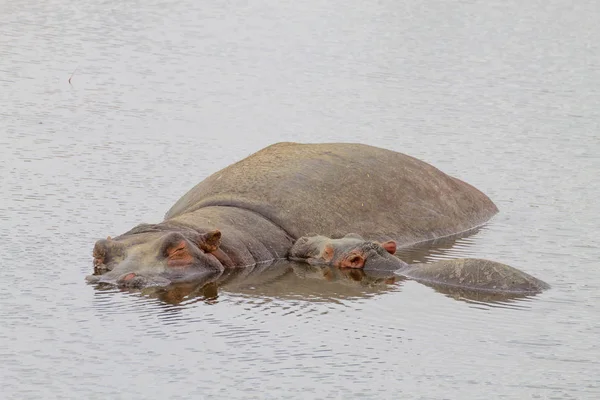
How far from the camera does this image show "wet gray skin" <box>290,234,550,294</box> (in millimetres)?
12945

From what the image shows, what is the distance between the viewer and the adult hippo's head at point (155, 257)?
1238 cm

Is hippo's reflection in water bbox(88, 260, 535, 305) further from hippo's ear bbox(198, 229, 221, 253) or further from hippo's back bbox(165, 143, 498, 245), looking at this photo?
hippo's back bbox(165, 143, 498, 245)

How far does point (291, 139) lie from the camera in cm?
2012

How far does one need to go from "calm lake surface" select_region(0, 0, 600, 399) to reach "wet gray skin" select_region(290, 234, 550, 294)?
1.02ft

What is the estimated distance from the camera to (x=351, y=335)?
1129 cm

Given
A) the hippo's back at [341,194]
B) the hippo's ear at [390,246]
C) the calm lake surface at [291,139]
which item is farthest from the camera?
the hippo's back at [341,194]

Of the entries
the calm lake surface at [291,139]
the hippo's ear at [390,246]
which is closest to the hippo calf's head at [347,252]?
the hippo's ear at [390,246]

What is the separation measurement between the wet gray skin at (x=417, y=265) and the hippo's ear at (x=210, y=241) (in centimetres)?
108

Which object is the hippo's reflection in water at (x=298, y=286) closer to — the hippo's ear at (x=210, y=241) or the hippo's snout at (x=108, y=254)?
the hippo's ear at (x=210, y=241)

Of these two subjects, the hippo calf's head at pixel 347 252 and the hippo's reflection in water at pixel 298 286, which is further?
the hippo calf's head at pixel 347 252

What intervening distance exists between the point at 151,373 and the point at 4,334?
4.68 feet

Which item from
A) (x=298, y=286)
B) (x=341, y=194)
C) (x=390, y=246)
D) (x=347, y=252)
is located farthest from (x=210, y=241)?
(x=341, y=194)

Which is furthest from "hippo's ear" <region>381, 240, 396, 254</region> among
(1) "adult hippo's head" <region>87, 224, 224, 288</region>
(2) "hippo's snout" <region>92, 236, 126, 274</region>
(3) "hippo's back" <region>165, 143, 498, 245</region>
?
(2) "hippo's snout" <region>92, 236, 126, 274</region>

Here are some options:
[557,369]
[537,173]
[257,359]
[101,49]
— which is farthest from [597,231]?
[101,49]
